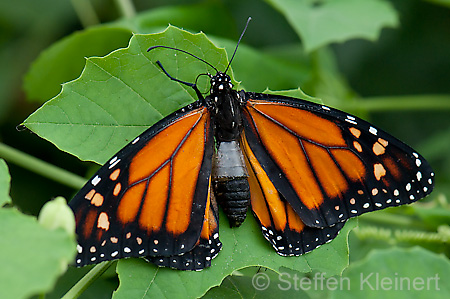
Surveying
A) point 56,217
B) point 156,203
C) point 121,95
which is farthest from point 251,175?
point 56,217

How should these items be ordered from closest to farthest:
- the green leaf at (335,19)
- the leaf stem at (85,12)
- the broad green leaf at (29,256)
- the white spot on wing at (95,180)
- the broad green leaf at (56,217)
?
the broad green leaf at (29,256), the broad green leaf at (56,217), the white spot on wing at (95,180), the green leaf at (335,19), the leaf stem at (85,12)

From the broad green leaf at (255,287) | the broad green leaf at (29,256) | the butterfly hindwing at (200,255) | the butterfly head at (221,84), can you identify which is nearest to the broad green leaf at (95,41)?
the butterfly head at (221,84)

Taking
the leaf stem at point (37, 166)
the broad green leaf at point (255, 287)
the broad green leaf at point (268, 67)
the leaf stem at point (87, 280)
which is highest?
the broad green leaf at point (268, 67)

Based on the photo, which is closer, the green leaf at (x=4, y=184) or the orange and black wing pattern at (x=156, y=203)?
the green leaf at (x=4, y=184)

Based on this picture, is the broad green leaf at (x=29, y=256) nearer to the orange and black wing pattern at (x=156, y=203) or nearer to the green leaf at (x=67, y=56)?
the orange and black wing pattern at (x=156, y=203)

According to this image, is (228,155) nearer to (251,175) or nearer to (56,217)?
(251,175)

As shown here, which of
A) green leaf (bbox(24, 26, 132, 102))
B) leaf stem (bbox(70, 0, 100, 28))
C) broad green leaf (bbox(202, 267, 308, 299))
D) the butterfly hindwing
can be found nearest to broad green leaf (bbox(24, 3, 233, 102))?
green leaf (bbox(24, 26, 132, 102))

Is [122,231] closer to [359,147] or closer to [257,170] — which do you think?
[257,170]
